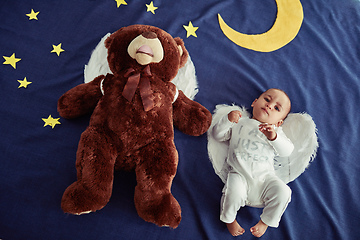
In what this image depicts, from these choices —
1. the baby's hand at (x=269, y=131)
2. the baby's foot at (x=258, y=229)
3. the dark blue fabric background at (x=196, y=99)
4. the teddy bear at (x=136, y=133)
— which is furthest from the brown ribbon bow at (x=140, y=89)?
the baby's foot at (x=258, y=229)

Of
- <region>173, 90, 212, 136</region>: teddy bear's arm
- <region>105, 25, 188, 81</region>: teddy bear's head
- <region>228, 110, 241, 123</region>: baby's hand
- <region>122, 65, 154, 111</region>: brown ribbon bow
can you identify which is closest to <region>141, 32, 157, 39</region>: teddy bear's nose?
<region>105, 25, 188, 81</region>: teddy bear's head

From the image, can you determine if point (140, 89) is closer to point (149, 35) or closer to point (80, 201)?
point (149, 35)

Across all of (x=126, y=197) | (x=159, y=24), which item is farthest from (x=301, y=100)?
(x=126, y=197)

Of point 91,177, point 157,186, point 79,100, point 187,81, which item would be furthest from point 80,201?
point 187,81

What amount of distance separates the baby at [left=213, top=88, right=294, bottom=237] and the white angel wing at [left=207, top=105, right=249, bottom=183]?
0.07ft

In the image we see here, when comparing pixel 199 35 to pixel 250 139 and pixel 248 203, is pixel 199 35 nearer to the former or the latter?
pixel 250 139

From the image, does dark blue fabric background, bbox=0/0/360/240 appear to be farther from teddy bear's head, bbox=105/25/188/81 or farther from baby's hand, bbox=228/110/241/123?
teddy bear's head, bbox=105/25/188/81

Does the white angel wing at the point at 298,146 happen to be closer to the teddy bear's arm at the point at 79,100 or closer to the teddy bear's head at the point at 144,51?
the teddy bear's head at the point at 144,51

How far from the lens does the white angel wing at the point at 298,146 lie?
103 centimetres

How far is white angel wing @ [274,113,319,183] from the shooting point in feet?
3.39

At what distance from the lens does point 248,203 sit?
950 mm

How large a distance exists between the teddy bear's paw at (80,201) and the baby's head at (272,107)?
64cm

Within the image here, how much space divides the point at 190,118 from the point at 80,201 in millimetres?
446

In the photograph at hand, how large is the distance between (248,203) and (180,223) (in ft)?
0.80
